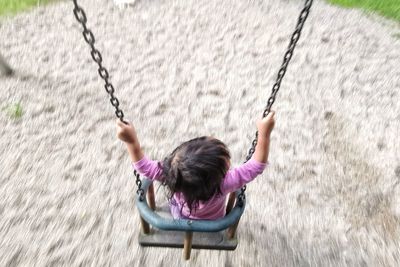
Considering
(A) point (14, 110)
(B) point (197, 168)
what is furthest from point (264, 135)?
(A) point (14, 110)

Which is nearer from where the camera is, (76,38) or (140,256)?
(140,256)

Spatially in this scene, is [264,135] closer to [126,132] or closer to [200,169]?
[200,169]

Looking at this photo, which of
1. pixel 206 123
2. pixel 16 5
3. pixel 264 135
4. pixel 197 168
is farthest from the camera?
pixel 16 5

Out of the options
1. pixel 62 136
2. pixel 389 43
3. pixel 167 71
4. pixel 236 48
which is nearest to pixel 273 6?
pixel 236 48

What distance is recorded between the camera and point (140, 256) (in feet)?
6.35

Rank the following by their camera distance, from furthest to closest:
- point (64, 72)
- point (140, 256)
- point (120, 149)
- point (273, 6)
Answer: point (273, 6), point (64, 72), point (120, 149), point (140, 256)

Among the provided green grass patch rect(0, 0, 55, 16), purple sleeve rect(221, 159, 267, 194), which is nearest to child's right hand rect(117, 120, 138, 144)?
purple sleeve rect(221, 159, 267, 194)

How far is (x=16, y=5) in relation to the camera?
3.98 metres

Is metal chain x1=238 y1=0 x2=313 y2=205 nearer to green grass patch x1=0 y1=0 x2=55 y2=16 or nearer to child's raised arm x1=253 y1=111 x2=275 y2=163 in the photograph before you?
child's raised arm x1=253 y1=111 x2=275 y2=163

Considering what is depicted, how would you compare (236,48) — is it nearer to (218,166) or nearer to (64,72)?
(64,72)

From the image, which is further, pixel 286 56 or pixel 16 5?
pixel 16 5

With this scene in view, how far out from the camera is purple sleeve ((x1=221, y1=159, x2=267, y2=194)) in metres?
1.35

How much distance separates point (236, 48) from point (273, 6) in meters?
0.86

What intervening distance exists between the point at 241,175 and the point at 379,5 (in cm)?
337
